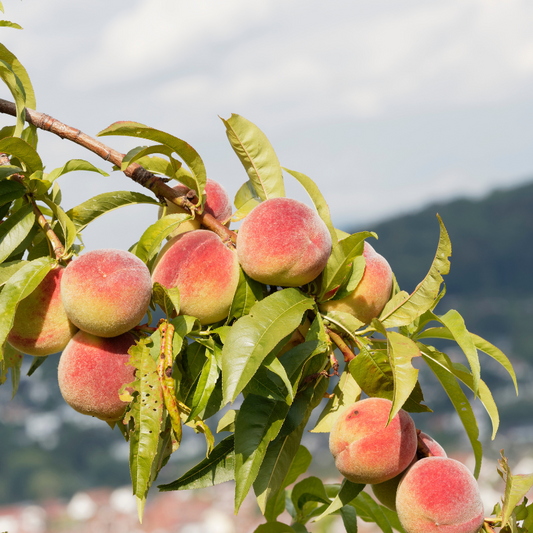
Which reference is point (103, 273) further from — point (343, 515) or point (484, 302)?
point (484, 302)

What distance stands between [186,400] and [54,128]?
1.88 feet

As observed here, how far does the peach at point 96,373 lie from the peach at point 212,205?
25 cm

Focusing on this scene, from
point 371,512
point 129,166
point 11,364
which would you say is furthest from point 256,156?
point 371,512

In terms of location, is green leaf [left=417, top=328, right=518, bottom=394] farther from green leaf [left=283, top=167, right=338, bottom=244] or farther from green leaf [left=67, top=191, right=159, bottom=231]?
green leaf [left=67, top=191, right=159, bottom=231]

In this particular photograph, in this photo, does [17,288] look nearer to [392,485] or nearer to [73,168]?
[73,168]

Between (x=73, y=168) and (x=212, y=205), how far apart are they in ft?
0.85

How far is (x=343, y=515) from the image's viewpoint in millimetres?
1123

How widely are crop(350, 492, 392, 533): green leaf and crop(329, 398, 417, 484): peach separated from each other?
1.11ft

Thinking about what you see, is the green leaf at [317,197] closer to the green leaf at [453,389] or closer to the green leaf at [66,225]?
the green leaf at [453,389]

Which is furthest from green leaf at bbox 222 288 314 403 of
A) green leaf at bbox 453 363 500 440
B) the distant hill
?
the distant hill

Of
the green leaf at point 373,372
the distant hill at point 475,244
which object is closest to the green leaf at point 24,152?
the green leaf at point 373,372

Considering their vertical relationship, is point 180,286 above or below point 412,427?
above

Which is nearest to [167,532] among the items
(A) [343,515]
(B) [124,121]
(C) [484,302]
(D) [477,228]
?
(A) [343,515]

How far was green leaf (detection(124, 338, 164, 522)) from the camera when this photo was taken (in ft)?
2.36
